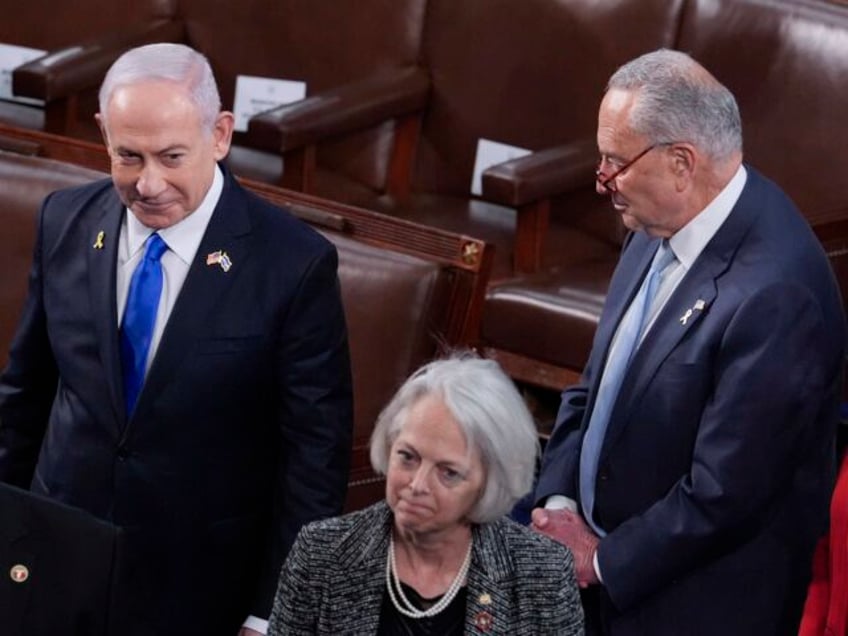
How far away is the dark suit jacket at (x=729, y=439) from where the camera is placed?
2.53 metres

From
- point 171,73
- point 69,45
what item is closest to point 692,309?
point 171,73

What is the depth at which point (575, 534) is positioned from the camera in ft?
8.86

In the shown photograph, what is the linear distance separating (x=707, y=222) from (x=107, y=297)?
82cm

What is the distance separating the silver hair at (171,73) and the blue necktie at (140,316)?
0.20 metres

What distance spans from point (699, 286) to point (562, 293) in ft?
4.24

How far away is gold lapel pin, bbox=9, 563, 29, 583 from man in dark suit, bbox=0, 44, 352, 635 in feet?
0.79

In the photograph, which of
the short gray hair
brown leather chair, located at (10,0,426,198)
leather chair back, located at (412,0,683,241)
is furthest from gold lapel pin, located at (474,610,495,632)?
brown leather chair, located at (10,0,426,198)

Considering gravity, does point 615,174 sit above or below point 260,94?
above

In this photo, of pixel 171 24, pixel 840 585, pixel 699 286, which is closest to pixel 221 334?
pixel 699 286

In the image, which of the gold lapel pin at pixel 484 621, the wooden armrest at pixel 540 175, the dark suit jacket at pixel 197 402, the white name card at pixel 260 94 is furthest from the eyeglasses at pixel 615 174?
the white name card at pixel 260 94

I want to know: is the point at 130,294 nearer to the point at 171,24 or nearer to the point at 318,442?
the point at 318,442

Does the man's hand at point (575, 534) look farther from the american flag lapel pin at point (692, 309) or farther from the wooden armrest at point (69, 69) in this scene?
the wooden armrest at point (69, 69)

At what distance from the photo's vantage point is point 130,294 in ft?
8.27

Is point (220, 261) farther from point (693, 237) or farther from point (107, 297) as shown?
point (693, 237)
